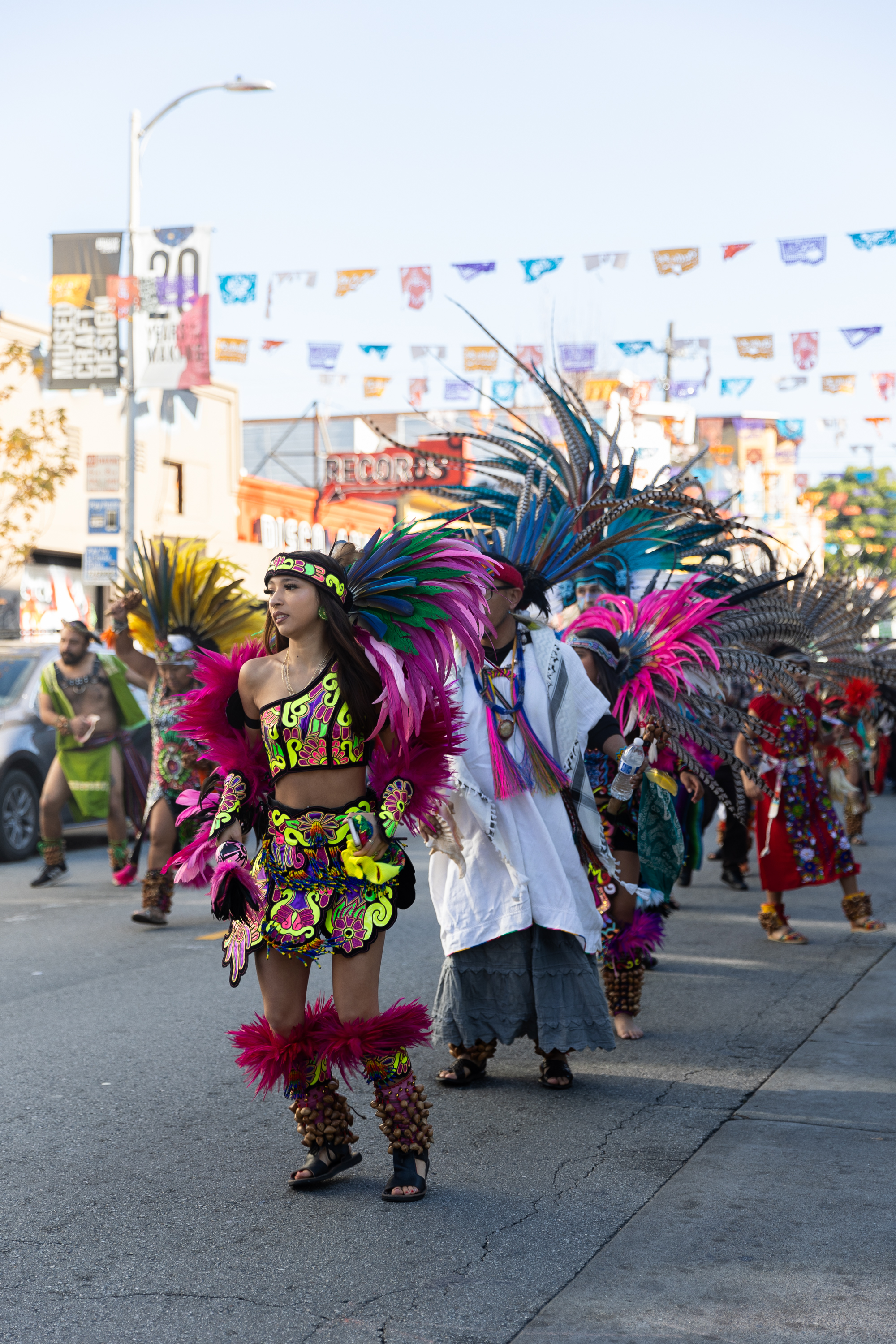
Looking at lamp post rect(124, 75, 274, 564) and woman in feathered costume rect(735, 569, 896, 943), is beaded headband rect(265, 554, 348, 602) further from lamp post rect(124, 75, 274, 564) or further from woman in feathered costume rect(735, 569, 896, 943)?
lamp post rect(124, 75, 274, 564)

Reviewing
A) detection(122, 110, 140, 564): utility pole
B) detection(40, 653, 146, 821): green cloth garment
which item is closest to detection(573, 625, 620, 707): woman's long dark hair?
detection(40, 653, 146, 821): green cloth garment

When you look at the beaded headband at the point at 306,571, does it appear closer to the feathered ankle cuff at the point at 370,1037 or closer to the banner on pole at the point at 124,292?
the feathered ankle cuff at the point at 370,1037

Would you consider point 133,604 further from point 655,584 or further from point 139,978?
point 655,584

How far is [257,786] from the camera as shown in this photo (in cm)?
429

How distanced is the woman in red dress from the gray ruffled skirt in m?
3.62

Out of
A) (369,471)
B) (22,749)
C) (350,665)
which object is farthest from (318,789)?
(369,471)

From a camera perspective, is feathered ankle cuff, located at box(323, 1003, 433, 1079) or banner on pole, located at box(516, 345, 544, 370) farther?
banner on pole, located at box(516, 345, 544, 370)

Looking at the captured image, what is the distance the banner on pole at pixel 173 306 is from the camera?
56.7 ft

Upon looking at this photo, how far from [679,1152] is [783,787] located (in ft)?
14.4

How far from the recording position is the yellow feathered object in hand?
930 centimetres

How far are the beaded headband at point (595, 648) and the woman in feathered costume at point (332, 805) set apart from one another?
1803 mm

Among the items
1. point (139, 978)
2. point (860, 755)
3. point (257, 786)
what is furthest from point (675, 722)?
point (860, 755)

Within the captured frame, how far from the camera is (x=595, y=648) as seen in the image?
243 inches

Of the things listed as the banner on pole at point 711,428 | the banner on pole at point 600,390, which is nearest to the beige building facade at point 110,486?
the banner on pole at point 600,390
